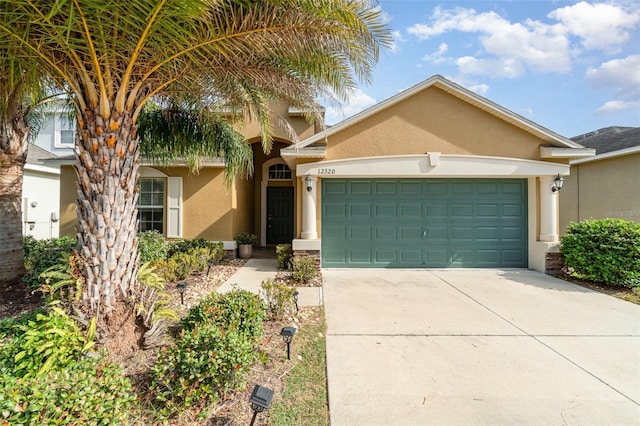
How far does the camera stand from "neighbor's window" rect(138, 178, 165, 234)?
10.2m

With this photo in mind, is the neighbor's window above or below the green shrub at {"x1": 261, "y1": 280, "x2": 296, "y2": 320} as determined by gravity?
above

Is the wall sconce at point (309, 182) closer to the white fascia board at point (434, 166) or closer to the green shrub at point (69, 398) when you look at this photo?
the white fascia board at point (434, 166)

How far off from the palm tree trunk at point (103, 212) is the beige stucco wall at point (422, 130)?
18.8ft

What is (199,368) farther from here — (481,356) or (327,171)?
(327,171)

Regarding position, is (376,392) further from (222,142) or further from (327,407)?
(222,142)

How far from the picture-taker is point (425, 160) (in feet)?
27.5

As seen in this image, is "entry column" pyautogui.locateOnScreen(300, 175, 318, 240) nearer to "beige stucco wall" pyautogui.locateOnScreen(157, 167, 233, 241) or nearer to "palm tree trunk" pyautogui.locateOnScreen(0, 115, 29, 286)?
"beige stucco wall" pyautogui.locateOnScreen(157, 167, 233, 241)

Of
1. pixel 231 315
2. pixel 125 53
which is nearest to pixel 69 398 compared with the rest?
pixel 231 315

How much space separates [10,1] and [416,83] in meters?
8.15

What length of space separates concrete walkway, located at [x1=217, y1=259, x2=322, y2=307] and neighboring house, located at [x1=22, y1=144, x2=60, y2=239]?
1150cm

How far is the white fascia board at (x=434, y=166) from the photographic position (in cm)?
830

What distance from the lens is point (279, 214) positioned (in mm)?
13570

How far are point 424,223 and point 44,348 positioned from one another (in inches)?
333

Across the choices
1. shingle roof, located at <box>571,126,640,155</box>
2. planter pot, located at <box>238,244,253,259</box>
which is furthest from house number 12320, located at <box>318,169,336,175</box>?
shingle roof, located at <box>571,126,640,155</box>
